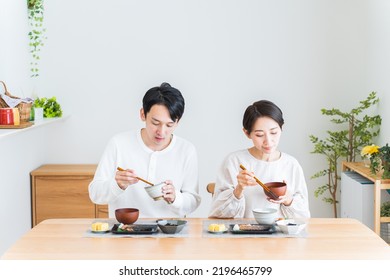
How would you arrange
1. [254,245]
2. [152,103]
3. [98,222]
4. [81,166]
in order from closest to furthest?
[254,245] → [98,222] → [152,103] → [81,166]

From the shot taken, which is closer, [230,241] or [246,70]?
[230,241]

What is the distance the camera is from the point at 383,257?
2.36 m

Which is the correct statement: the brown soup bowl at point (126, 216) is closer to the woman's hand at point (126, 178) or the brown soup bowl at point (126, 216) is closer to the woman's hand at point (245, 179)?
the woman's hand at point (126, 178)

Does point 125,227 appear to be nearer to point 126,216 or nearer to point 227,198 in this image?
point 126,216

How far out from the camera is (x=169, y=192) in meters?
2.88

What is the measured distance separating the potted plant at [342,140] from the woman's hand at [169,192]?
7.92ft

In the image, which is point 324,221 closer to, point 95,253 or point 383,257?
point 383,257

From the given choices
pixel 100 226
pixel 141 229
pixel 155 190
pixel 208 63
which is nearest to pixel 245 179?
pixel 155 190

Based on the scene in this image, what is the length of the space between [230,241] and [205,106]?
2848 mm

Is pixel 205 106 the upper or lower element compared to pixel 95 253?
upper

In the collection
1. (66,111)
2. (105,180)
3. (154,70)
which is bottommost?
(105,180)

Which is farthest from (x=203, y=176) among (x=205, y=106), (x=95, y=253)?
(x=95, y=253)

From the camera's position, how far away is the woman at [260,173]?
3.00 m
